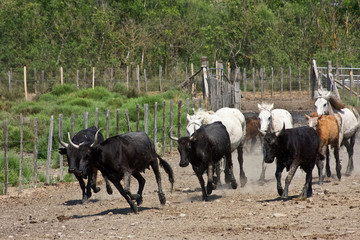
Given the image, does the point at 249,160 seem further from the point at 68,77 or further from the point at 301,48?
the point at 301,48

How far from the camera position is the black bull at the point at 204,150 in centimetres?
1335

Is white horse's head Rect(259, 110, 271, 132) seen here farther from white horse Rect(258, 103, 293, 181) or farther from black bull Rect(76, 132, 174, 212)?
black bull Rect(76, 132, 174, 212)

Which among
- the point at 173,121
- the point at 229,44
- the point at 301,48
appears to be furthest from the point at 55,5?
the point at 173,121

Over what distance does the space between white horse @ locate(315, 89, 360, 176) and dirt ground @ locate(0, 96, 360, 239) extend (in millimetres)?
→ 1133

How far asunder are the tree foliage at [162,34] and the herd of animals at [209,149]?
91.0 ft

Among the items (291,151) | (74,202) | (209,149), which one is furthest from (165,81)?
(291,151)

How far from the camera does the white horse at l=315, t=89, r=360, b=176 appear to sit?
1655 centimetres

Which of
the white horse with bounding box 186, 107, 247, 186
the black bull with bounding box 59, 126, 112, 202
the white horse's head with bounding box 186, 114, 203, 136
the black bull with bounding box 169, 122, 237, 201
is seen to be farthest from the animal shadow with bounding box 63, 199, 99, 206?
the white horse with bounding box 186, 107, 247, 186

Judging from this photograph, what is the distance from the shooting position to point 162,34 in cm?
5012

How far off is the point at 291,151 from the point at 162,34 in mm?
37652

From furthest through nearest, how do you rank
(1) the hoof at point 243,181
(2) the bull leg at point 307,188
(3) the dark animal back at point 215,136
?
(1) the hoof at point 243,181 < (3) the dark animal back at point 215,136 < (2) the bull leg at point 307,188

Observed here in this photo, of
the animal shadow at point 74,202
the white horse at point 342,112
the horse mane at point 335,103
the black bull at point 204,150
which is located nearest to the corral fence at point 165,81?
the white horse at point 342,112

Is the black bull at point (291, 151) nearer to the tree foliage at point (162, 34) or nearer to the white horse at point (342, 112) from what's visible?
the white horse at point (342, 112)

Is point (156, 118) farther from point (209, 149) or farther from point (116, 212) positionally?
point (116, 212)
